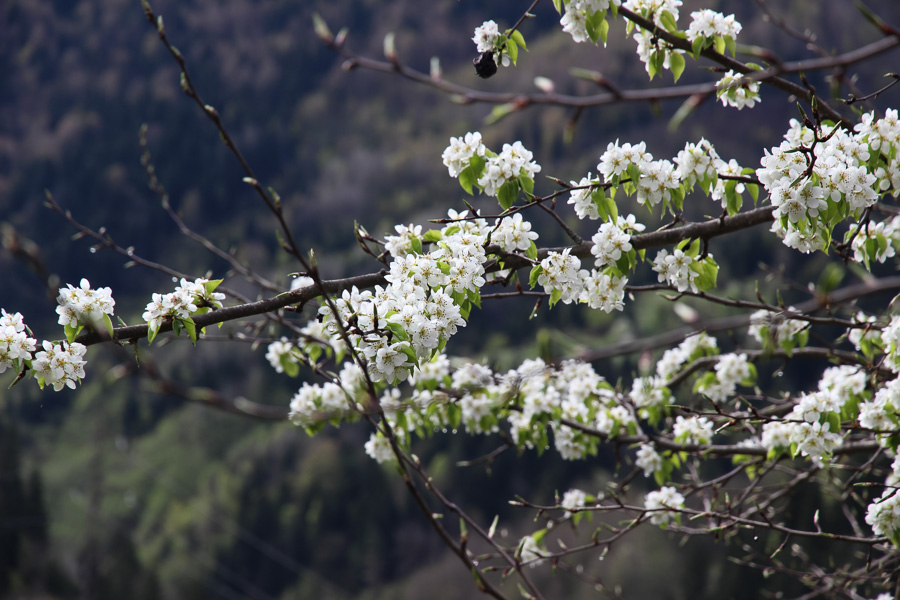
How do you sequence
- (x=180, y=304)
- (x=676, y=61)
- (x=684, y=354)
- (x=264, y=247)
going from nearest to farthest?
(x=180, y=304)
(x=676, y=61)
(x=684, y=354)
(x=264, y=247)

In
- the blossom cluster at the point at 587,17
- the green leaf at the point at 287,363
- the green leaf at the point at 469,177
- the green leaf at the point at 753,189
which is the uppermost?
the blossom cluster at the point at 587,17

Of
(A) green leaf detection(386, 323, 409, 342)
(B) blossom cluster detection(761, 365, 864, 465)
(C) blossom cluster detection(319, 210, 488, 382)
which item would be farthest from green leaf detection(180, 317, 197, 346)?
(B) blossom cluster detection(761, 365, 864, 465)

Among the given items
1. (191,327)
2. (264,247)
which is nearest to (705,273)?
(191,327)

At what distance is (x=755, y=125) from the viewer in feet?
129

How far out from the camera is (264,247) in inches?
2074

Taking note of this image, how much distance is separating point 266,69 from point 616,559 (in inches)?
2088

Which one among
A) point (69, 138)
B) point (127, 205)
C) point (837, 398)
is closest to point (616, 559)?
point (837, 398)

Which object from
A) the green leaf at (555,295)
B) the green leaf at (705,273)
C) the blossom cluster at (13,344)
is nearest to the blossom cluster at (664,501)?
the green leaf at (705,273)

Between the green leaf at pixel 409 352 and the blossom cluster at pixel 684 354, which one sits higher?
the blossom cluster at pixel 684 354

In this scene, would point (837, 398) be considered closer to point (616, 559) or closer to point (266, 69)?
point (616, 559)

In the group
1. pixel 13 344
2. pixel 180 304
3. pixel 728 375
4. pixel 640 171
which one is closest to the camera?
pixel 13 344

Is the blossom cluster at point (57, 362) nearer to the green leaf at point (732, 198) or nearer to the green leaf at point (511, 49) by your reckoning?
the green leaf at point (511, 49)

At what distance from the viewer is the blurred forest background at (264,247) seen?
27.0 metres

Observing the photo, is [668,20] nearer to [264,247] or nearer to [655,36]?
[655,36]
